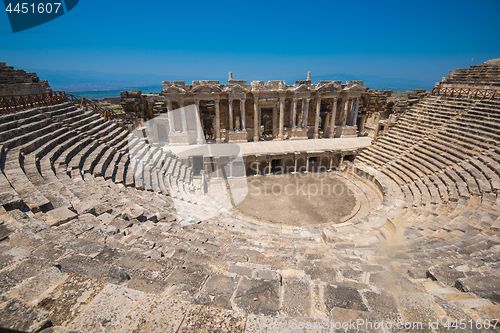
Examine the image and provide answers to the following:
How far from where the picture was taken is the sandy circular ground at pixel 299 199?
13.9 meters

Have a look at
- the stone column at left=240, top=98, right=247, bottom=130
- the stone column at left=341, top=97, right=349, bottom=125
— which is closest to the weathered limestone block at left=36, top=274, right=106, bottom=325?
the stone column at left=240, top=98, right=247, bottom=130

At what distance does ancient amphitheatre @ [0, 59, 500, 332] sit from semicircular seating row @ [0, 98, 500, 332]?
3 cm

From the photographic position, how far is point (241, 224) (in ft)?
37.3

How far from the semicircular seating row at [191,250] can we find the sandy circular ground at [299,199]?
2451 mm

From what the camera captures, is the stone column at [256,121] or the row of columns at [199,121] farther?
the stone column at [256,121]

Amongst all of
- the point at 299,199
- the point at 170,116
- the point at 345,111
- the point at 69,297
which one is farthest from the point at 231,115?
the point at 69,297

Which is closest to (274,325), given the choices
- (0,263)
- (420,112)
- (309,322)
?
(309,322)

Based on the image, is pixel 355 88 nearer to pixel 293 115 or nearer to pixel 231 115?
pixel 293 115

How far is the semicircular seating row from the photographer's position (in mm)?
2904

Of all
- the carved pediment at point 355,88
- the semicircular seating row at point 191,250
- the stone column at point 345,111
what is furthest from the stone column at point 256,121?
the semicircular seating row at point 191,250

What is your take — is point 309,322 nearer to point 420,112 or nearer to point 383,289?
point 383,289

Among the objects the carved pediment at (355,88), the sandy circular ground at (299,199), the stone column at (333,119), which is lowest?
the sandy circular ground at (299,199)

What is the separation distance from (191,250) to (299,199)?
11.3 metres

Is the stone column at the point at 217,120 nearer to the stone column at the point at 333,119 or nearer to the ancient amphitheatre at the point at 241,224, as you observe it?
the ancient amphitheatre at the point at 241,224
